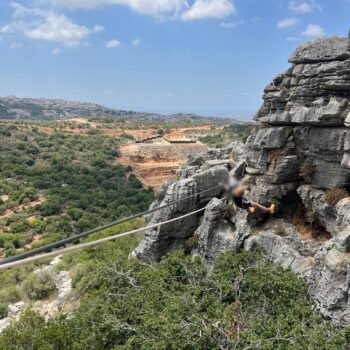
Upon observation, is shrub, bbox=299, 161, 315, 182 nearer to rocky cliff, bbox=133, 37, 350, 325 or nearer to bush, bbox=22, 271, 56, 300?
rocky cliff, bbox=133, 37, 350, 325

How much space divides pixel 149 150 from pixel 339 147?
64035 millimetres

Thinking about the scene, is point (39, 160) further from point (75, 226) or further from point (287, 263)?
point (287, 263)

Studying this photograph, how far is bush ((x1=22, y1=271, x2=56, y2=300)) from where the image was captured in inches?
938

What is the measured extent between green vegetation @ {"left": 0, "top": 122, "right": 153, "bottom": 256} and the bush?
12.4 m

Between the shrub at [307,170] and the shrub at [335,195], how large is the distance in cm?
142

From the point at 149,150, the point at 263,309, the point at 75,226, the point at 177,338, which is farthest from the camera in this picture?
the point at 149,150

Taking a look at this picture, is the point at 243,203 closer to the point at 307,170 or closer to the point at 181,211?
the point at 307,170

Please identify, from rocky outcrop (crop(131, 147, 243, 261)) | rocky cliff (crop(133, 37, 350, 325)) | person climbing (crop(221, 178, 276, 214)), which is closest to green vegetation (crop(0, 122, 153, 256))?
rocky outcrop (crop(131, 147, 243, 261))

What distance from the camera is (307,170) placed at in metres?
15.6

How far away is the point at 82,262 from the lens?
86.0ft

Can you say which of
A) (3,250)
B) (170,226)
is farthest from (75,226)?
(170,226)

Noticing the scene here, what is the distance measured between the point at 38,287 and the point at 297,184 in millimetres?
16824

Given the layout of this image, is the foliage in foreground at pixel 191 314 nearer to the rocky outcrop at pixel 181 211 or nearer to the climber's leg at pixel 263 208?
the climber's leg at pixel 263 208

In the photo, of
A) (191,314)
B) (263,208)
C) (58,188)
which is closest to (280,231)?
(263,208)
